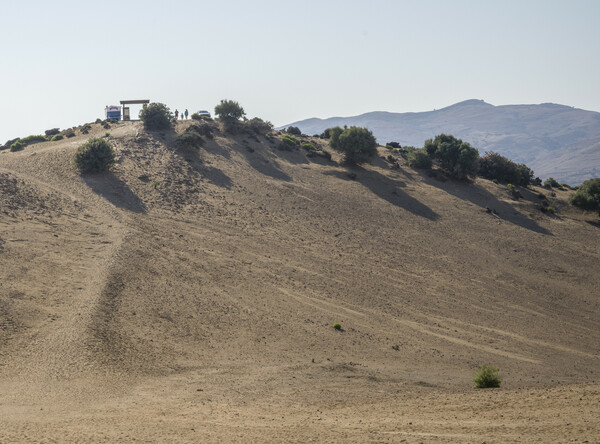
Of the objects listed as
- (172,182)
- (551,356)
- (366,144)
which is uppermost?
(366,144)

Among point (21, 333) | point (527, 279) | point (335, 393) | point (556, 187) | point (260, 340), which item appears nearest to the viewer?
point (335, 393)

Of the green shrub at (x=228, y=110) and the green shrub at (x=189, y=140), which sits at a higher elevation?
the green shrub at (x=228, y=110)

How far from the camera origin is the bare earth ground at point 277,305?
15.4m

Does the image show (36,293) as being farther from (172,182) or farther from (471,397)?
(172,182)

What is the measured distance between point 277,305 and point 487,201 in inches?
1426

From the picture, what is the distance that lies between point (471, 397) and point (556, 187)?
62701 millimetres

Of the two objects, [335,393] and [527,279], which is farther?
[527,279]

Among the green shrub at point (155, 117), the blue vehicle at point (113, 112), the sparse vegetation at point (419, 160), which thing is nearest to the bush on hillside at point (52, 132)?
the blue vehicle at point (113, 112)

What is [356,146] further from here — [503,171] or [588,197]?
[588,197]

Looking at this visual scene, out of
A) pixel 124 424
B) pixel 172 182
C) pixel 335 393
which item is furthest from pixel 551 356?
pixel 172 182

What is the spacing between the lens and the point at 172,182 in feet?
163

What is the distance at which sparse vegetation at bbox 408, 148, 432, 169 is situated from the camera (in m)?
67.2

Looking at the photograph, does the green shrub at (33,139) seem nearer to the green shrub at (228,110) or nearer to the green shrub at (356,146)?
the green shrub at (228,110)

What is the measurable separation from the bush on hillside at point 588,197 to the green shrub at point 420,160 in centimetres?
1640
